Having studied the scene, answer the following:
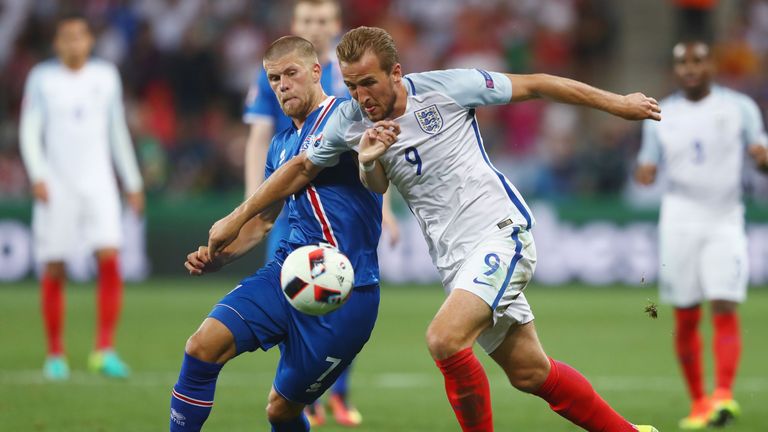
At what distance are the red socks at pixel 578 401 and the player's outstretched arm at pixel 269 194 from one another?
152 cm

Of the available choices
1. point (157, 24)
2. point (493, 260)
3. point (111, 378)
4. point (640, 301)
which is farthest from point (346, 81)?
point (157, 24)

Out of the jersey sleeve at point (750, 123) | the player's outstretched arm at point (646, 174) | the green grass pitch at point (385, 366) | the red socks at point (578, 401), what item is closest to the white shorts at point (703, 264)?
the player's outstretched arm at point (646, 174)

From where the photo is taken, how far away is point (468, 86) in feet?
19.2

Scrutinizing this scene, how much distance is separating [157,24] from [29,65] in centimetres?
219

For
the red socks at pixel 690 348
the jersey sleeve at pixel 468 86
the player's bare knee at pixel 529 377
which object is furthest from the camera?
the red socks at pixel 690 348

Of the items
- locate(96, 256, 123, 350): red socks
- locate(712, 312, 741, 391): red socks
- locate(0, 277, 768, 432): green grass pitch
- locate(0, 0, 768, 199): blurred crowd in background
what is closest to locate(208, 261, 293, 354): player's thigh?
locate(0, 277, 768, 432): green grass pitch

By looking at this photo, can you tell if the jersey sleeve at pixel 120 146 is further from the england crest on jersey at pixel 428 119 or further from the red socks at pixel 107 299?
the england crest on jersey at pixel 428 119

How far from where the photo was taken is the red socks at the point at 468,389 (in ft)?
18.6

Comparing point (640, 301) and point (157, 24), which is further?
point (157, 24)

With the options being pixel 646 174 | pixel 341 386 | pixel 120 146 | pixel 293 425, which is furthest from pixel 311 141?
pixel 120 146

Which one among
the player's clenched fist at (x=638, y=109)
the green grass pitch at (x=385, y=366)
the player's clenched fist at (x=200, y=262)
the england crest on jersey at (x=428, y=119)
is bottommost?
the green grass pitch at (x=385, y=366)

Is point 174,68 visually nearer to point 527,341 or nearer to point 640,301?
point 640,301

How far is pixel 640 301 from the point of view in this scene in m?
16.1

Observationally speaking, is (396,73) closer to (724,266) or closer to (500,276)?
(500,276)
